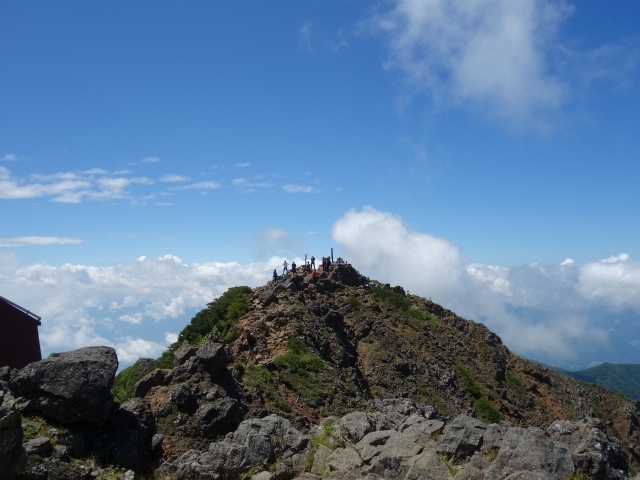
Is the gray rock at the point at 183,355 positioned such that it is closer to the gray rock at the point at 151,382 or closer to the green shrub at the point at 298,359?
the gray rock at the point at 151,382

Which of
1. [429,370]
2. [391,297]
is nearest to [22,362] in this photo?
[429,370]

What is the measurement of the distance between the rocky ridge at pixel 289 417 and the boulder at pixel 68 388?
0.12 feet

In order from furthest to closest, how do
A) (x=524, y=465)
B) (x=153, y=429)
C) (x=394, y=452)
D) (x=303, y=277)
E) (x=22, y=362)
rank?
(x=303, y=277) < (x=22, y=362) < (x=153, y=429) < (x=394, y=452) < (x=524, y=465)

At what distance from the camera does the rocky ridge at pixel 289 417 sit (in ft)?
43.8

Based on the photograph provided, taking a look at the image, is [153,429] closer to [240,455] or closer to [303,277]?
[240,455]

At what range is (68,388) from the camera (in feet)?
53.3

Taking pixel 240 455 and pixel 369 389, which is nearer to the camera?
pixel 240 455

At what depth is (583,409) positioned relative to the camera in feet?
153

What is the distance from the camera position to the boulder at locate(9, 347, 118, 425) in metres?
16.1

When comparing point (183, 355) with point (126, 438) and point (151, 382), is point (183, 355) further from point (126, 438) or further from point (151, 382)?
point (126, 438)

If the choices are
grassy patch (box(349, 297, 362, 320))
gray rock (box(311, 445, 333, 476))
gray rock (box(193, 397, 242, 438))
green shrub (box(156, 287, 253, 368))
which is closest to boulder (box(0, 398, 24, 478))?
gray rock (box(311, 445, 333, 476))

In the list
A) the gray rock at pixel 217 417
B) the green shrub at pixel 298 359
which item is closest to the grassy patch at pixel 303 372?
the green shrub at pixel 298 359

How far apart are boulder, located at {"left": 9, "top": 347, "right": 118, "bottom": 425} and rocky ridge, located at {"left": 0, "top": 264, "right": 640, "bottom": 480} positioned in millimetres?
38

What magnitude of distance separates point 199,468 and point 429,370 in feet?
99.8
